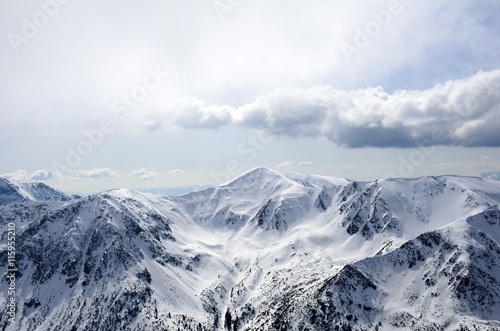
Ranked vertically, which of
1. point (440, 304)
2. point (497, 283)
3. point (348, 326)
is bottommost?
point (497, 283)

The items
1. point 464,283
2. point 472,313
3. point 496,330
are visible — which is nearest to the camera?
point 496,330

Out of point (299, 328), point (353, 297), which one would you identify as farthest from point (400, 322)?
point (299, 328)

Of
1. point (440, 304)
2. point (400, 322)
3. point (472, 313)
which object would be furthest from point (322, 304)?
point (472, 313)

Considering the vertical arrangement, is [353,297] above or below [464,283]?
above

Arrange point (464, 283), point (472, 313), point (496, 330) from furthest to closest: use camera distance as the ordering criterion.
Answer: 1. point (464, 283)
2. point (472, 313)
3. point (496, 330)

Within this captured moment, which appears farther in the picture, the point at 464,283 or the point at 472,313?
the point at 464,283

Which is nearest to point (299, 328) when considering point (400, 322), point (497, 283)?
point (400, 322)

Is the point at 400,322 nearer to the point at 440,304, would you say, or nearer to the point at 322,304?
the point at 440,304

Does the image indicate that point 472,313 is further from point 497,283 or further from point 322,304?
point 322,304

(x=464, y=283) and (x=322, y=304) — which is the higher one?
(x=322, y=304)
